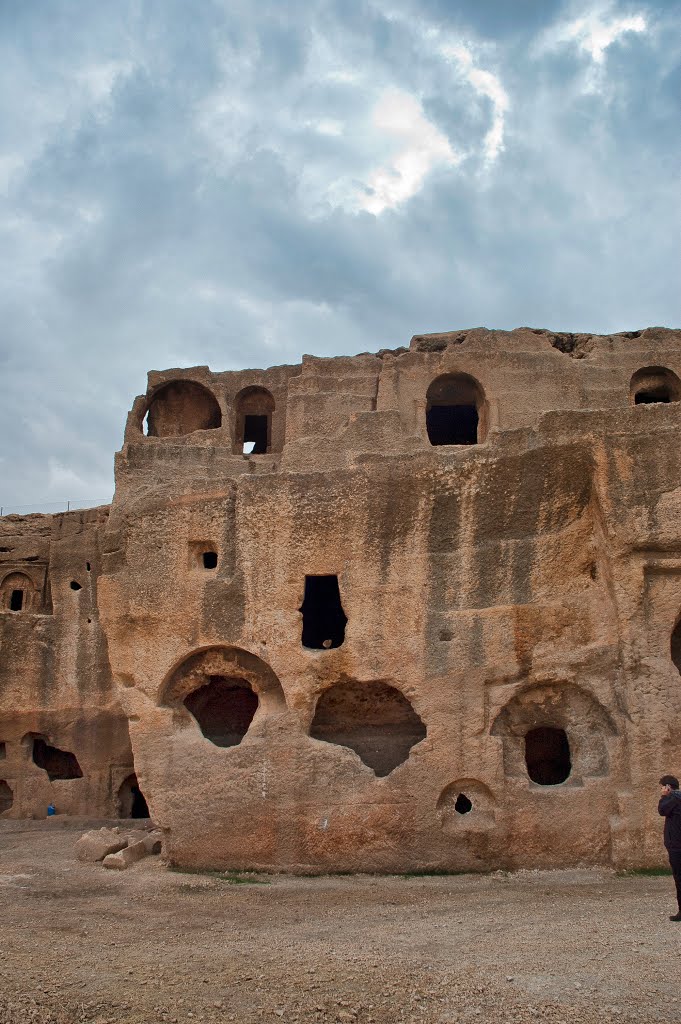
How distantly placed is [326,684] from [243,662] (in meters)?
1.20

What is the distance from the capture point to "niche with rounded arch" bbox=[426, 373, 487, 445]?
1466 cm

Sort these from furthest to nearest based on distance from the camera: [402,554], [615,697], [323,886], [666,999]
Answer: [402,554]
[615,697]
[323,886]
[666,999]

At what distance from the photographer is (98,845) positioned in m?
10.9

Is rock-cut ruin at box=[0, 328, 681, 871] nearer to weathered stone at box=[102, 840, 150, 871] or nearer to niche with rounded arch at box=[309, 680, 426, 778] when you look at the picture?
niche with rounded arch at box=[309, 680, 426, 778]

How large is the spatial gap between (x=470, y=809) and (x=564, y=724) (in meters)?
1.56

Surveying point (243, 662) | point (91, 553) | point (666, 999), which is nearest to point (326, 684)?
point (243, 662)

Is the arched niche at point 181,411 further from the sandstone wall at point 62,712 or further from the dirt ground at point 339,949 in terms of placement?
the dirt ground at point 339,949

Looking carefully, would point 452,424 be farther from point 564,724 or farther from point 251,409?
point 564,724

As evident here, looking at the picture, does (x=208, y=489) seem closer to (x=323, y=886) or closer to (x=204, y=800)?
(x=204, y=800)

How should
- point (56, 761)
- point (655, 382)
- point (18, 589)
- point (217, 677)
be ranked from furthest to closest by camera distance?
point (18, 589) < point (56, 761) < point (655, 382) < point (217, 677)

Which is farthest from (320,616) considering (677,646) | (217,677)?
(677,646)

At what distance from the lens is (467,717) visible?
9.69m

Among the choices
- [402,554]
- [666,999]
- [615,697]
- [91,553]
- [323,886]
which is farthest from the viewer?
[91,553]

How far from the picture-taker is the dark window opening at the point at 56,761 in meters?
15.9
